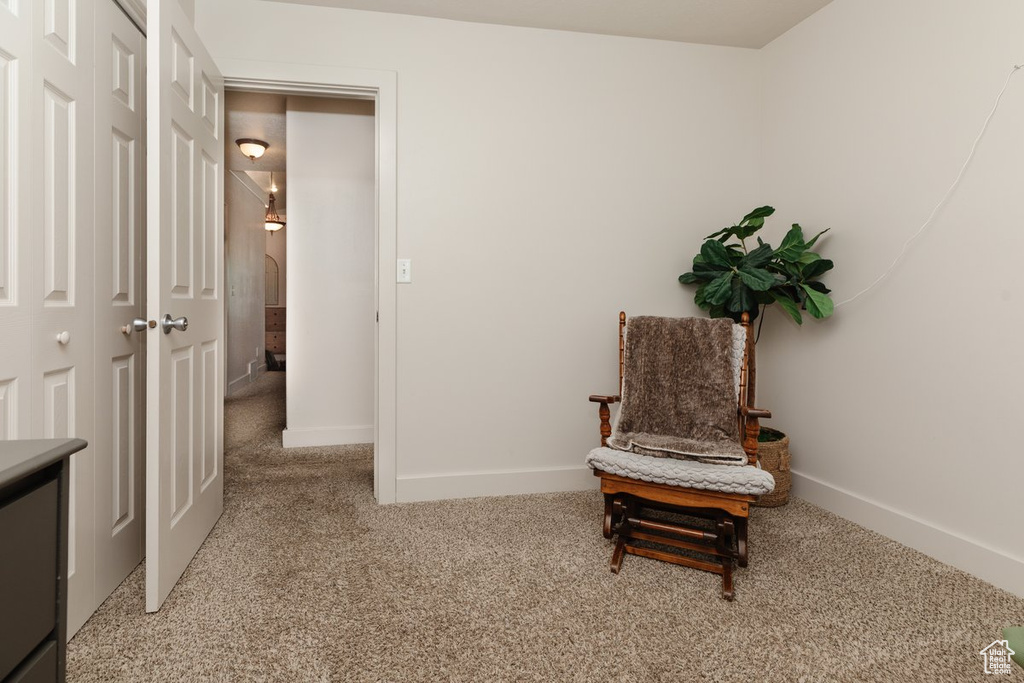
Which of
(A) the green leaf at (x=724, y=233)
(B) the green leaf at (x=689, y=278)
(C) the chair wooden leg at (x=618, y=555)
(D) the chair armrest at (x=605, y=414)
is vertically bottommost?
(C) the chair wooden leg at (x=618, y=555)

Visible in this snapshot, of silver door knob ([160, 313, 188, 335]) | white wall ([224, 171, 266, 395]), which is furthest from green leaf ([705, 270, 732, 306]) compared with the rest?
white wall ([224, 171, 266, 395])

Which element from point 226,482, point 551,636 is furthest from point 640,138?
point 226,482

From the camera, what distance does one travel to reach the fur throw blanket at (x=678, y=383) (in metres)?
Result: 2.33

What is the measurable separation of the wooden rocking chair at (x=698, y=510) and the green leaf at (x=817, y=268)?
49 cm

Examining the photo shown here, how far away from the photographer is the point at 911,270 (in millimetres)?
2273

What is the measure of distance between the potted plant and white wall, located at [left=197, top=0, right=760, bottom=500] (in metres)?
0.31

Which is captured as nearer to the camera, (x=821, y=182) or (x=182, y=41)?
(x=182, y=41)

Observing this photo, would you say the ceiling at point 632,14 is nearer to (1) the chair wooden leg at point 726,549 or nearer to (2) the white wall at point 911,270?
(2) the white wall at point 911,270

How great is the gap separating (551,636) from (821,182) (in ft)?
7.83

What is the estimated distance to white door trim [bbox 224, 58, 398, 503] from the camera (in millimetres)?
2547

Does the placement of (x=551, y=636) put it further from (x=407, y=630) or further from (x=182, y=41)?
(x=182, y=41)

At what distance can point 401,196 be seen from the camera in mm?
2713

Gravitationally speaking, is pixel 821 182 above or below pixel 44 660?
above

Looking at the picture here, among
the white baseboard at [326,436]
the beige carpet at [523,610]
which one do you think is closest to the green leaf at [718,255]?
Result: the beige carpet at [523,610]
